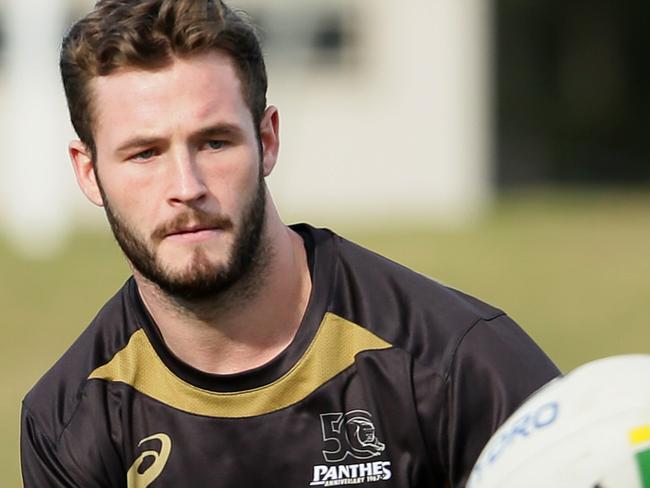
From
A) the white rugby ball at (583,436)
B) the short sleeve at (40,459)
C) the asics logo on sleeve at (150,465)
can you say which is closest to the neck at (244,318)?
the asics logo on sleeve at (150,465)

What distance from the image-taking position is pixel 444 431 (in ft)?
17.5

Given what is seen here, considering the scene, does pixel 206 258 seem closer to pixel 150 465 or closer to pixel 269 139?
pixel 269 139

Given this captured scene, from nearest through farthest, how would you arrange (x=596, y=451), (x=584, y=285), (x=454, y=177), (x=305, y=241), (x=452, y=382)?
(x=596, y=451) → (x=452, y=382) → (x=305, y=241) → (x=584, y=285) → (x=454, y=177)

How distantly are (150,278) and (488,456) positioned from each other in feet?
4.58

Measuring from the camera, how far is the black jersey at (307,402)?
5.34 metres

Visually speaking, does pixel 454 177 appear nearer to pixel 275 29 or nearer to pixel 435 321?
pixel 275 29

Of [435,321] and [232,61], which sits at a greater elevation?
[232,61]

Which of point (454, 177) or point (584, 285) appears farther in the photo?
point (454, 177)

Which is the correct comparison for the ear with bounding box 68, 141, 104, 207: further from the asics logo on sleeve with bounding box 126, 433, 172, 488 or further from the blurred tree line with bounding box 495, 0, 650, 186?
the blurred tree line with bounding box 495, 0, 650, 186

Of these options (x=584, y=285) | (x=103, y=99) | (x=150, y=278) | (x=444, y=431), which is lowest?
(x=584, y=285)

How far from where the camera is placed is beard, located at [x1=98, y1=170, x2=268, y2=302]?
5188 mm

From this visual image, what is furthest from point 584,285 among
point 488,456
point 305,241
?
point 488,456

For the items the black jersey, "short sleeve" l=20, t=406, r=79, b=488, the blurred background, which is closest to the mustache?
the black jersey

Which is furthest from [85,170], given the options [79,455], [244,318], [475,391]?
[475,391]
